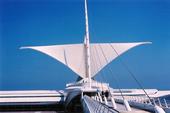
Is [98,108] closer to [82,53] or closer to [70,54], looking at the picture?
[70,54]

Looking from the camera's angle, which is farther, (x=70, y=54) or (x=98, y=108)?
(x=70, y=54)

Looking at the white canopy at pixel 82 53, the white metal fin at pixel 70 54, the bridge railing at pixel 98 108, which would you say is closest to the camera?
the bridge railing at pixel 98 108

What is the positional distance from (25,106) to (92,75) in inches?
411

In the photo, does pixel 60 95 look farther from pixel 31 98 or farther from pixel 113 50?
pixel 113 50

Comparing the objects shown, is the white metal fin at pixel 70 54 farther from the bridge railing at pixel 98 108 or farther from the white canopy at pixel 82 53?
the bridge railing at pixel 98 108

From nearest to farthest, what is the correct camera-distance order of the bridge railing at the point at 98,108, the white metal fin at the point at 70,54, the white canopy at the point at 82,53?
the bridge railing at the point at 98,108
the white canopy at the point at 82,53
the white metal fin at the point at 70,54

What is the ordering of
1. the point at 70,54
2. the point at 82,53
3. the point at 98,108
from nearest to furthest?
the point at 98,108 → the point at 70,54 → the point at 82,53

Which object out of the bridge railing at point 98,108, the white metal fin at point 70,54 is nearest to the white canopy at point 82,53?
the white metal fin at point 70,54

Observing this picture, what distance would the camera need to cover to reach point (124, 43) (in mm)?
51844

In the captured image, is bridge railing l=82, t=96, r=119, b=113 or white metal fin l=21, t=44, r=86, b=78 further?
white metal fin l=21, t=44, r=86, b=78

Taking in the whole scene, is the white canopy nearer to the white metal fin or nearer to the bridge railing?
the white metal fin

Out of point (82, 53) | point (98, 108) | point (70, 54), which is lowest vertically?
point (98, 108)

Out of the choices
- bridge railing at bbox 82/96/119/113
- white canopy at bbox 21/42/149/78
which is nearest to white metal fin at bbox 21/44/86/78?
white canopy at bbox 21/42/149/78

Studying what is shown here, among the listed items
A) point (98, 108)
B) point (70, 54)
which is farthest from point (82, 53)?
point (98, 108)
